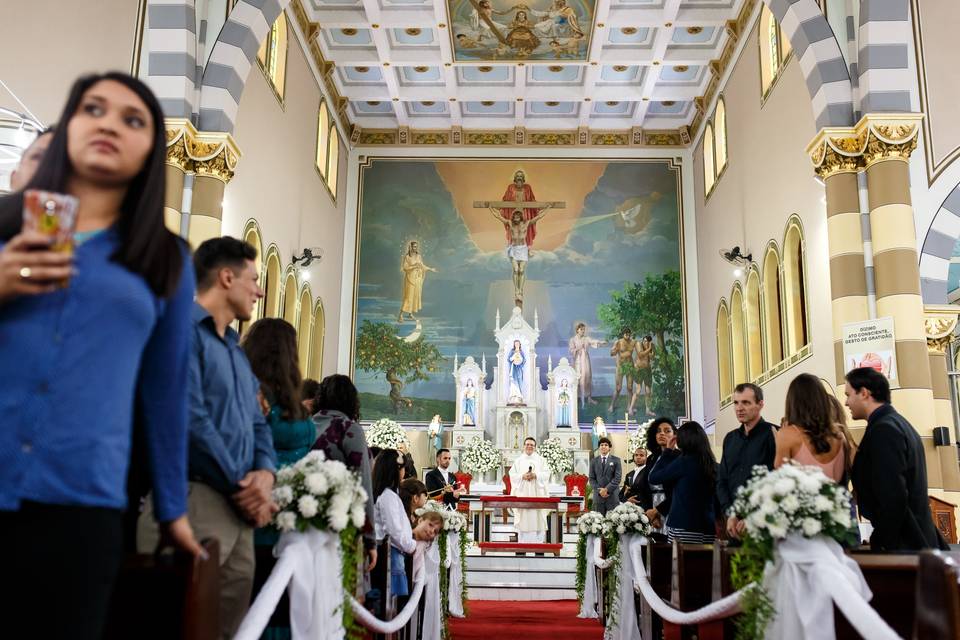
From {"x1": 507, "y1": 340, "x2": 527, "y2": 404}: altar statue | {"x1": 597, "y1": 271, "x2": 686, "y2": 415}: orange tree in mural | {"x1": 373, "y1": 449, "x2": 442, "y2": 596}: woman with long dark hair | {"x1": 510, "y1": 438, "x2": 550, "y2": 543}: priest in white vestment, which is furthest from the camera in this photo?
{"x1": 597, "y1": 271, "x2": 686, "y2": 415}: orange tree in mural

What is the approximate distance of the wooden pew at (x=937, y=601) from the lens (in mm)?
2008

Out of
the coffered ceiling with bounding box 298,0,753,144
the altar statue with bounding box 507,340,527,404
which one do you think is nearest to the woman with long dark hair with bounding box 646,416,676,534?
the coffered ceiling with bounding box 298,0,753,144

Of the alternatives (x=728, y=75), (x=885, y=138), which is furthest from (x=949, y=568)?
(x=728, y=75)

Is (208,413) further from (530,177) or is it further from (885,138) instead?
(530,177)

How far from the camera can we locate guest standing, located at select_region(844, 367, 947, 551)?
4.00 metres

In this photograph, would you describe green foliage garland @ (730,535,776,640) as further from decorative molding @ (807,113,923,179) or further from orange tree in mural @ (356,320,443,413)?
orange tree in mural @ (356,320,443,413)

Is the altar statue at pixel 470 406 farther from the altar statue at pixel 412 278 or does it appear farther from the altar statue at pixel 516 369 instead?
the altar statue at pixel 412 278

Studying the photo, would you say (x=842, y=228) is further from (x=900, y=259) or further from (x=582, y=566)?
(x=582, y=566)

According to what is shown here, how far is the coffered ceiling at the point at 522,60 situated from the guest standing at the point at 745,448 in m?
11.1

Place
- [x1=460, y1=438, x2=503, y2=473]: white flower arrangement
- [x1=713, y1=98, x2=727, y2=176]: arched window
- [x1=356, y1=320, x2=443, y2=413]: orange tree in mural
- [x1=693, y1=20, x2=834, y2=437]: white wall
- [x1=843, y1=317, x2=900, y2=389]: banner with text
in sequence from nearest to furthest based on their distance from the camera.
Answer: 1. [x1=843, y1=317, x2=900, y2=389]: banner with text
2. [x1=693, y1=20, x2=834, y2=437]: white wall
3. [x1=460, y1=438, x2=503, y2=473]: white flower arrangement
4. [x1=713, y1=98, x2=727, y2=176]: arched window
5. [x1=356, y1=320, x2=443, y2=413]: orange tree in mural

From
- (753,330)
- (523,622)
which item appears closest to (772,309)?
(753,330)

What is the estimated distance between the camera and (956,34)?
940cm

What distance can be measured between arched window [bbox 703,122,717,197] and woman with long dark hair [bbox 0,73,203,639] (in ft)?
54.1

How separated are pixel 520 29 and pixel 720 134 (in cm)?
455
